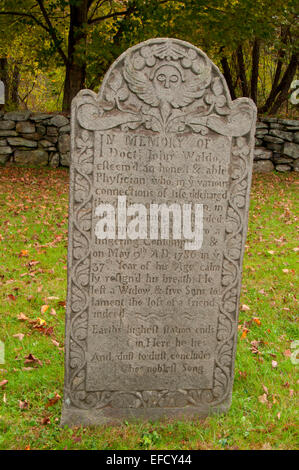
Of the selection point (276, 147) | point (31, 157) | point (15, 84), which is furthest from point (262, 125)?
point (15, 84)

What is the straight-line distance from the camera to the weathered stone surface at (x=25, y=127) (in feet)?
44.8

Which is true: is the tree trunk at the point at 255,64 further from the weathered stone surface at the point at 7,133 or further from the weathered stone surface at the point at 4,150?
the weathered stone surface at the point at 4,150

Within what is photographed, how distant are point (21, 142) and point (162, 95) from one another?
1124 centimetres

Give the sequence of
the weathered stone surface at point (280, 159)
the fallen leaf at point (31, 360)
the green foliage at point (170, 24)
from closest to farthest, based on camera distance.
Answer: the fallen leaf at point (31, 360), the green foliage at point (170, 24), the weathered stone surface at point (280, 159)

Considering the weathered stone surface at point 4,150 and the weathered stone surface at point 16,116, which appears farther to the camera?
the weathered stone surface at point 16,116

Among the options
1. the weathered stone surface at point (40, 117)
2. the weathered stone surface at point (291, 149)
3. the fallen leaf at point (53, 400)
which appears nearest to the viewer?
the fallen leaf at point (53, 400)

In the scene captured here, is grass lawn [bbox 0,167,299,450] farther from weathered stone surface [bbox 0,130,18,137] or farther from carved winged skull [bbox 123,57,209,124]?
weathered stone surface [bbox 0,130,18,137]

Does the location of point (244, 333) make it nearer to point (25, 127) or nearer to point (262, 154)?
point (262, 154)

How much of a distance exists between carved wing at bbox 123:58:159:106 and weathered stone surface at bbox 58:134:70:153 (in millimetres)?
10838

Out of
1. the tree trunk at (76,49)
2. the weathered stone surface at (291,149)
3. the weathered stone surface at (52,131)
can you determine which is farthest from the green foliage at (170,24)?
the weathered stone surface at (291,149)

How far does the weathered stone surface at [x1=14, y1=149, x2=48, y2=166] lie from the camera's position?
1357cm

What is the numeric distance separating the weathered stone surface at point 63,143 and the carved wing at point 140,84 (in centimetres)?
1084

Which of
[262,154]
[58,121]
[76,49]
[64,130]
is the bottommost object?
[262,154]

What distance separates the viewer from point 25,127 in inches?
539
